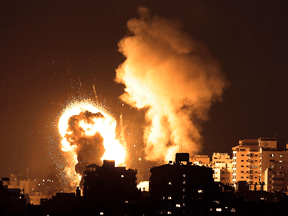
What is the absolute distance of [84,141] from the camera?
112875 millimetres

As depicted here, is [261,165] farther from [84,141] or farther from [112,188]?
[112,188]

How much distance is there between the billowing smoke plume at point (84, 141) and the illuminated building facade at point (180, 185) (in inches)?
874

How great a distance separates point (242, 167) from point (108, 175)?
53660 millimetres

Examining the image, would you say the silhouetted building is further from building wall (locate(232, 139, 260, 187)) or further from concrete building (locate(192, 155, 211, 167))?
concrete building (locate(192, 155, 211, 167))

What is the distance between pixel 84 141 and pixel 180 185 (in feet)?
94.4

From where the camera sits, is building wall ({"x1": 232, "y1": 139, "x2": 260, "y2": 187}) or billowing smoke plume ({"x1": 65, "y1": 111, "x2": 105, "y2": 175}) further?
building wall ({"x1": 232, "y1": 139, "x2": 260, "y2": 187})

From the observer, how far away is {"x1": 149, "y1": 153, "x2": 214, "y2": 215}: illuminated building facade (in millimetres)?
87000

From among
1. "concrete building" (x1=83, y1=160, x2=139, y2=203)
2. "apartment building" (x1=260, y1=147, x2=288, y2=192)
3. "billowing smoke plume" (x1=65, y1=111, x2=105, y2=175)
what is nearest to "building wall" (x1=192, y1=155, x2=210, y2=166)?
"apartment building" (x1=260, y1=147, x2=288, y2=192)

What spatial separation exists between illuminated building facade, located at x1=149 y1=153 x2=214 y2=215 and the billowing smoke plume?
72.8 ft

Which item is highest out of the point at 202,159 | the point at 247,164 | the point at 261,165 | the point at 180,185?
the point at 202,159

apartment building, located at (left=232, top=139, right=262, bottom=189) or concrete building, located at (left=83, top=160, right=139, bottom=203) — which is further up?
apartment building, located at (left=232, top=139, right=262, bottom=189)

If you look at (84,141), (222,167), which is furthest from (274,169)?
(84,141)

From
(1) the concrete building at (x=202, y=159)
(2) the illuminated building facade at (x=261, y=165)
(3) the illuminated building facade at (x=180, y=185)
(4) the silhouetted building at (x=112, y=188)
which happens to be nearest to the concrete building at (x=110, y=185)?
(4) the silhouetted building at (x=112, y=188)

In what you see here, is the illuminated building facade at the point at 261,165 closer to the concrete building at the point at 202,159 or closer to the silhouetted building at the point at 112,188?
the concrete building at the point at 202,159
